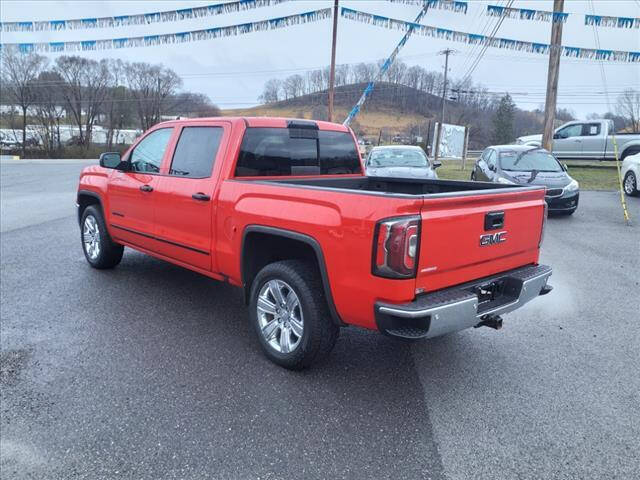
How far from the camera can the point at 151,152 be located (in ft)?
16.7

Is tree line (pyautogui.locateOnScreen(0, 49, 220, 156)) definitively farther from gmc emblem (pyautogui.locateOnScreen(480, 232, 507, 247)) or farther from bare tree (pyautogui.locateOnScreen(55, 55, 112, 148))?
gmc emblem (pyautogui.locateOnScreen(480, 232, 507, 247))

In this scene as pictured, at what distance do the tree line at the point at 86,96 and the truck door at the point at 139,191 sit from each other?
57422 mm

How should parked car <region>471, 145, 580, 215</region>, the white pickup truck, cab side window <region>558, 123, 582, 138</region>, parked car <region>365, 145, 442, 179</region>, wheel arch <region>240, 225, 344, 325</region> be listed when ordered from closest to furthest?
wheel arch <region>240, 225, 344, 325</region> → parked car <region>471, 145, 580, 215</region> → parked car <region>365, 145, 442, 179</region> → the white pickup truck → cab side window <region>558, 123, 582, 138</region>

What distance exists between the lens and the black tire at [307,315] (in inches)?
128

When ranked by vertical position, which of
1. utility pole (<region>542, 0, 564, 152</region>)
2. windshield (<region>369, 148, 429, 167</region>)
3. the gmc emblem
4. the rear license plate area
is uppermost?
utility pole (<region>542, 0, 564, 152</region>)

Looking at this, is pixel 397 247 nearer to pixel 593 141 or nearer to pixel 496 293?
pixel 496 293

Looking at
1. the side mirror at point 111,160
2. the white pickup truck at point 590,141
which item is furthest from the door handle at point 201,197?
the white pickup truck at point 590,141

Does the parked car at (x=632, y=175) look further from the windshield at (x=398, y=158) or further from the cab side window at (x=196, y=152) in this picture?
the cab side window at (x=196, y=152)

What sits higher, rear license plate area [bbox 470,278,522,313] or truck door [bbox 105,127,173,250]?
truck door [bbox 105,127,173,250]

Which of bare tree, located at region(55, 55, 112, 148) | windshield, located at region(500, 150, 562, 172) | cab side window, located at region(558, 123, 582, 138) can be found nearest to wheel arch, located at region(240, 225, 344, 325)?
windshield, located at region(500, 150, 562, 172)

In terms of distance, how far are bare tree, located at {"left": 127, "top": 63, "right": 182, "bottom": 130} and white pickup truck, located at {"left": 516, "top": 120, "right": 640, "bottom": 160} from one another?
69.1 metres

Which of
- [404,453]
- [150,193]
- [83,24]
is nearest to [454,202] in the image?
[404,453]

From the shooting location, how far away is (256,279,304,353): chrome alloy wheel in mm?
3467

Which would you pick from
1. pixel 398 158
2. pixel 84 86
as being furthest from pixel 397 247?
pixel 84 86
